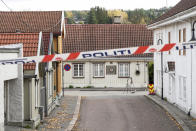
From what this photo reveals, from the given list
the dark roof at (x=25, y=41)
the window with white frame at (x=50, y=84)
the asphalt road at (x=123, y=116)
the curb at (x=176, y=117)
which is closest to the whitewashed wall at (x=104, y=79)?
the asphalt road at (x=123, y=116)

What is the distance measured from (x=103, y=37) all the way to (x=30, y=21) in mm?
17128

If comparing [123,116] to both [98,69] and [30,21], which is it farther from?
[98,69]

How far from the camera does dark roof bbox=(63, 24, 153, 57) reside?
44.7m

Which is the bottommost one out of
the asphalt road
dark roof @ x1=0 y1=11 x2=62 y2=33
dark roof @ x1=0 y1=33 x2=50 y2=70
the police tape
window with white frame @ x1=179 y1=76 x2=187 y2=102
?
the asphalt road

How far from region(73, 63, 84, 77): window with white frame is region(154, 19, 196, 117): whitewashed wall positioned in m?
12.0

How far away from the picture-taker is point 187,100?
72.9ft

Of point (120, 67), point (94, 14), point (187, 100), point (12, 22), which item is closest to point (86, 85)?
point (120, 67)

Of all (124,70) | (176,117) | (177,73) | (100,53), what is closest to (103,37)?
(124,70)

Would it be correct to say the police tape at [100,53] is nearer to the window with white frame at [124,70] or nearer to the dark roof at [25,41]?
the dark roof at [25,41]

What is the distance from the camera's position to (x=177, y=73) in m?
25.2

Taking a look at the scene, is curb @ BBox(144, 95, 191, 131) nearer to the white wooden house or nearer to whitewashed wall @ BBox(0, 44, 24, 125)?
the white wooden house

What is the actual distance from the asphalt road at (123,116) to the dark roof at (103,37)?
15.5 m

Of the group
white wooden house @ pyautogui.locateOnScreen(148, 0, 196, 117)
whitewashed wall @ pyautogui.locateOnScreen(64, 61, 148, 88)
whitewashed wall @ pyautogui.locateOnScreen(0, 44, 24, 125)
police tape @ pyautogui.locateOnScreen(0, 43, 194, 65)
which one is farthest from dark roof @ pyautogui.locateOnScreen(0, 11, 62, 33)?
police tape @ pyautogui.locateOnScreen(0, 43, 194, 65)

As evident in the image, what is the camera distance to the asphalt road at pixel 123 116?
19094 mm
